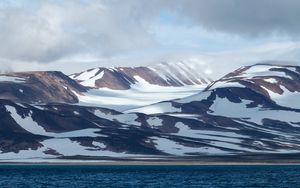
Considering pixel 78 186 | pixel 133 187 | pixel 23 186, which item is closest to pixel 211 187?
pixel 133 187

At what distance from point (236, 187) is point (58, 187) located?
27.7 metres

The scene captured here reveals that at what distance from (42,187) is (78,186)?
661 cm

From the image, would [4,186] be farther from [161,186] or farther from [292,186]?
[292,186]

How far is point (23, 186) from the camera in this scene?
121438 mm

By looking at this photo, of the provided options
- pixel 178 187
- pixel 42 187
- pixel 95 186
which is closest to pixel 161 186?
pixel 178 187

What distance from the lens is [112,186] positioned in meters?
123

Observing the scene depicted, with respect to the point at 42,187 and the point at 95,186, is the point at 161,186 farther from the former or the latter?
the point at 42,187

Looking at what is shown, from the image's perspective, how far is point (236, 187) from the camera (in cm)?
11925

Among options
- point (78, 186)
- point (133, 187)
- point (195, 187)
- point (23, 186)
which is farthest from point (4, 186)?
point (195, 187)

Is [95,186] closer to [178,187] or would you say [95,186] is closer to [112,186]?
[112,186]

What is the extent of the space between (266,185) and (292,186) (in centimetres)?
499

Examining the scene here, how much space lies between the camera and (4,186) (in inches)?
4806

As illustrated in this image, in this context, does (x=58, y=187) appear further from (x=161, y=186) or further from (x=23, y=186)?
(x=161, y=186)

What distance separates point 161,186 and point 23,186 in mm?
21613
